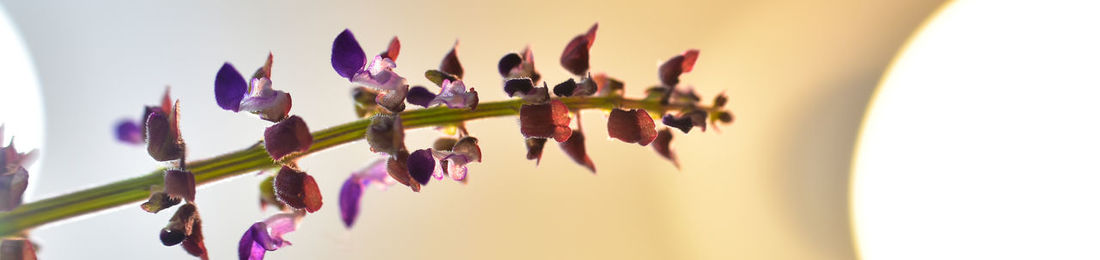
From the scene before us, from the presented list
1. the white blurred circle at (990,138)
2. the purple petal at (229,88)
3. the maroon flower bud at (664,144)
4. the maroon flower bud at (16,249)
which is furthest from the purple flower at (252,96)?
the white blurred circle at (990,138)

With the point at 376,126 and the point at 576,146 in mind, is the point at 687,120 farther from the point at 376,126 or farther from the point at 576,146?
the point at 376,126

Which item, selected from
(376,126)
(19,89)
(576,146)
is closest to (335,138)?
(376,126)

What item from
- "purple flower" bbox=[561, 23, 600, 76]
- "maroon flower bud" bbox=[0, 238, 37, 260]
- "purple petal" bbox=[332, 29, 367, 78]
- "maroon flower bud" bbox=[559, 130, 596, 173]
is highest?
"purple flower" bbox=[561, 23, 600, 76]

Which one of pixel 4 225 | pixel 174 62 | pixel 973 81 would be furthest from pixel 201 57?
pixel 973 81

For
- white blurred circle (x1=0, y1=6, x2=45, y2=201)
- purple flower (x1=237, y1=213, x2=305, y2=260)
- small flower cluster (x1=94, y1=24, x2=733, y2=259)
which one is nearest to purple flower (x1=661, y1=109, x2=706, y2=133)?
small flower cluster (x1=94, y1=24, x2=733, y2=259)

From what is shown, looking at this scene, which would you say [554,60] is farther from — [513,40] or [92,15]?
[92,15]

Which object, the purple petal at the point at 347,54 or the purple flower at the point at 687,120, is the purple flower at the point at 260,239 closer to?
the purple petal at the point at 347,54

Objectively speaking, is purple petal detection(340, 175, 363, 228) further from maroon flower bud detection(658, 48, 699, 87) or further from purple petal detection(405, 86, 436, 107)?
maroon flower bud detection(658, 48, 699, 87)
